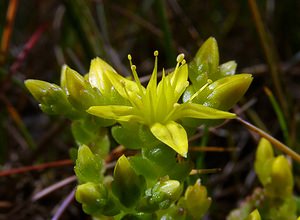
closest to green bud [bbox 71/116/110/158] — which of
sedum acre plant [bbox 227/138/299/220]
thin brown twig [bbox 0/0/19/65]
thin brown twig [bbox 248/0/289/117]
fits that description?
sedum acre plant [bbox 227/138/299/220]

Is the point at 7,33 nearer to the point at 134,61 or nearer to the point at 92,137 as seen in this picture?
the point at 134,61

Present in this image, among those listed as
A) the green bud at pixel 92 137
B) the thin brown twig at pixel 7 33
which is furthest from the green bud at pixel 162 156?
the thin brown twig at pixel 7 33

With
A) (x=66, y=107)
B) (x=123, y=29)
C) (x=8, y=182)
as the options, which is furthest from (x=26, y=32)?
(x=66, y=107)

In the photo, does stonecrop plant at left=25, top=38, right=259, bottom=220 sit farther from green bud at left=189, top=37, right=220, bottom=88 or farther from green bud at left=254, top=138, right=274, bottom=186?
green bud at left=254, top=138, right=274, bottom=186

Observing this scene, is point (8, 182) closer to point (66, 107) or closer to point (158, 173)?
point (66, 107)

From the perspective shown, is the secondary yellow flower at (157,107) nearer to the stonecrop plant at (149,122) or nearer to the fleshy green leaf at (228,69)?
the stonecrop plant at (149,122)

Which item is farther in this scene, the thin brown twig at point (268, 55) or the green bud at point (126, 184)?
the thin brown twig at point (268, 55)

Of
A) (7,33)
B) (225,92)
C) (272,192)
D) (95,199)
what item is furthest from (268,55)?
(7,33)

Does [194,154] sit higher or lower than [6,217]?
lower
